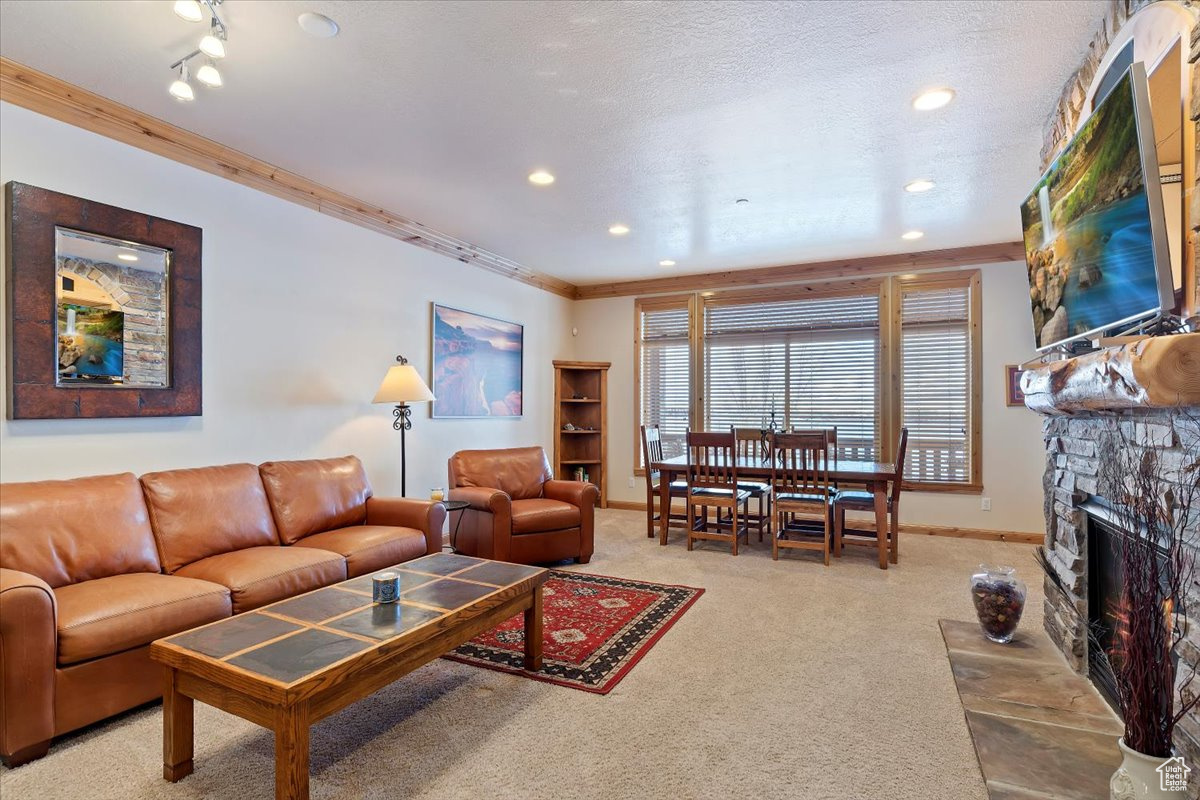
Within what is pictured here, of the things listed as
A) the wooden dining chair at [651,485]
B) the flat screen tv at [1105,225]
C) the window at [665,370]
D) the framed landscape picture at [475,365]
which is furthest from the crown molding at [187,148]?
the flat screen tv at [1105,225]

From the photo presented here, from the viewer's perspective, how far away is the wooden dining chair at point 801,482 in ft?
14.5

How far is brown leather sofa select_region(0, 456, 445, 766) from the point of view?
198 cm

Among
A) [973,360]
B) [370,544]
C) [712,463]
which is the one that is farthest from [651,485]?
[973,360]

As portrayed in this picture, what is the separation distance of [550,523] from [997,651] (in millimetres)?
2703

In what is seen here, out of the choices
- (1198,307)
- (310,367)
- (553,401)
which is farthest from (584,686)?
(553,401)

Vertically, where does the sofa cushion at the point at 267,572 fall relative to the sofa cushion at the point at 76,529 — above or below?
below

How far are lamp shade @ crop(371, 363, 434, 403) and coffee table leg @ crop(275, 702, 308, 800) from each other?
2583 millimetres

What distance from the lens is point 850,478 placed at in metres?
4.47

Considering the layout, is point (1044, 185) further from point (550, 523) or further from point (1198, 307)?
point (550, 523)

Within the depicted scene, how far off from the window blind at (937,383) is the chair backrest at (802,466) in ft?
4.86

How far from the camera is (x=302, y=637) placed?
1977mm

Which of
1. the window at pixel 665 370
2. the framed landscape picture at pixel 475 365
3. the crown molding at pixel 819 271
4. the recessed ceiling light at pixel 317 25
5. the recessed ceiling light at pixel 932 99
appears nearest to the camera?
the recessed ceiling light at pixel 317 25

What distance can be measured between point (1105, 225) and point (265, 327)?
404 cm

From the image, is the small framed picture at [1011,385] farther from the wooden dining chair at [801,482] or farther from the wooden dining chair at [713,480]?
the wooden dining chair at [713,480]
